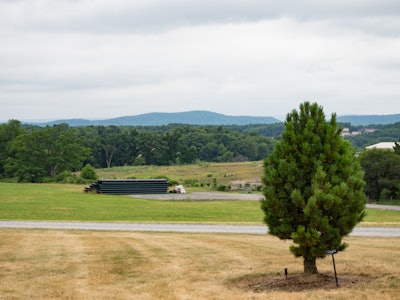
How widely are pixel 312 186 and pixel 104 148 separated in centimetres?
11164

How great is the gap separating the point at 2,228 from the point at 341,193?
18999 mm

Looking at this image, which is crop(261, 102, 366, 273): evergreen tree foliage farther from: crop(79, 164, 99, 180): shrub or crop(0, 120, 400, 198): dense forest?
crop(79, 164, 99, 180): shrub

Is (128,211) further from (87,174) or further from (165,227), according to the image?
(87,174)

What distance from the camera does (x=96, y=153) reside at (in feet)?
393

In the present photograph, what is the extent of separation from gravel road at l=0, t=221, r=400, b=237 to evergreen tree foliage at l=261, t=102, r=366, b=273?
40.3 feet

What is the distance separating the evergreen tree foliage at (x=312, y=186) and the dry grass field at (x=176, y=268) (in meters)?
1.05

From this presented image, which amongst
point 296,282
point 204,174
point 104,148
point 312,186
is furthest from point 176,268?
point 104,148

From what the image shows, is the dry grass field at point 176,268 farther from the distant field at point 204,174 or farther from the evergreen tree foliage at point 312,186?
the distant field at point 204,174

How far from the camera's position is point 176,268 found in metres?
14.3

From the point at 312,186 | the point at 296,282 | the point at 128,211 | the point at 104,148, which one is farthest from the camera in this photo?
the point at 104,148

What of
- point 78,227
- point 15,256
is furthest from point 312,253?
point 78,227

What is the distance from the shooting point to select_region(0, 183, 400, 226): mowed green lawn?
31438mm

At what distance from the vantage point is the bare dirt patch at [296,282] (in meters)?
11.2

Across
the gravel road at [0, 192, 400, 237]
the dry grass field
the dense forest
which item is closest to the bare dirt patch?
the dry grass field
